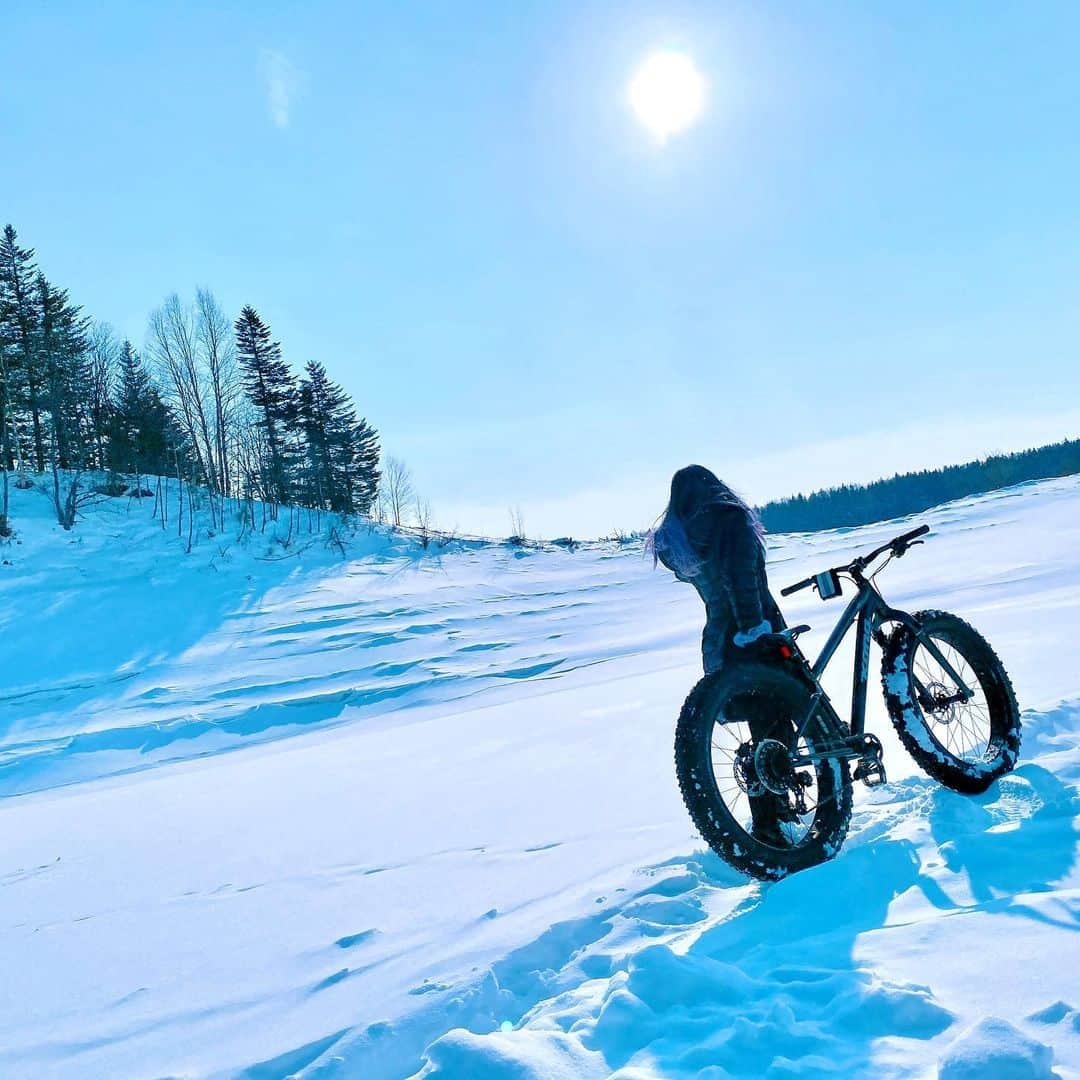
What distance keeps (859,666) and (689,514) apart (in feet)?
3.39

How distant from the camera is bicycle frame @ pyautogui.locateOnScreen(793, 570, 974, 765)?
9.75 feet

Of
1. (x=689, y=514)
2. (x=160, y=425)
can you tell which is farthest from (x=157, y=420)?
(x=689, y=514)

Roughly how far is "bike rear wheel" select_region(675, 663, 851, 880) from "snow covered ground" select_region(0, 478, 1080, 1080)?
0.51ft

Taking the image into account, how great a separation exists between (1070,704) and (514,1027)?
366 centimetres

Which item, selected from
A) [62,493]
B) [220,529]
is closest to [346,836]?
[220,529]

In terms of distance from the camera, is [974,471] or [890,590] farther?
[974,471]

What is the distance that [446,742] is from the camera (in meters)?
6.43

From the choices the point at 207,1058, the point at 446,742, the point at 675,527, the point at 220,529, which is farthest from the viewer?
the point at 220,529

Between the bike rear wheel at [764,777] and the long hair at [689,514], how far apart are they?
2.15ft

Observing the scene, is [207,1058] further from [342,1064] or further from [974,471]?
[974,471]

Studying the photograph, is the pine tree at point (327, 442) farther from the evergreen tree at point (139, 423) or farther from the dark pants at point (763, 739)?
the dark pants at point (763, 739)

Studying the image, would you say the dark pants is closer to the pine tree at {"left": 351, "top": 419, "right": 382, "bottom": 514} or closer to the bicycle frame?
the bicycle frame

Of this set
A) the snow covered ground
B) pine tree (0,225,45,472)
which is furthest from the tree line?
the snow covered ground

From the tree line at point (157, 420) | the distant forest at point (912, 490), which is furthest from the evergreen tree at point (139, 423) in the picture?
the distant forest at point (912, 490)
